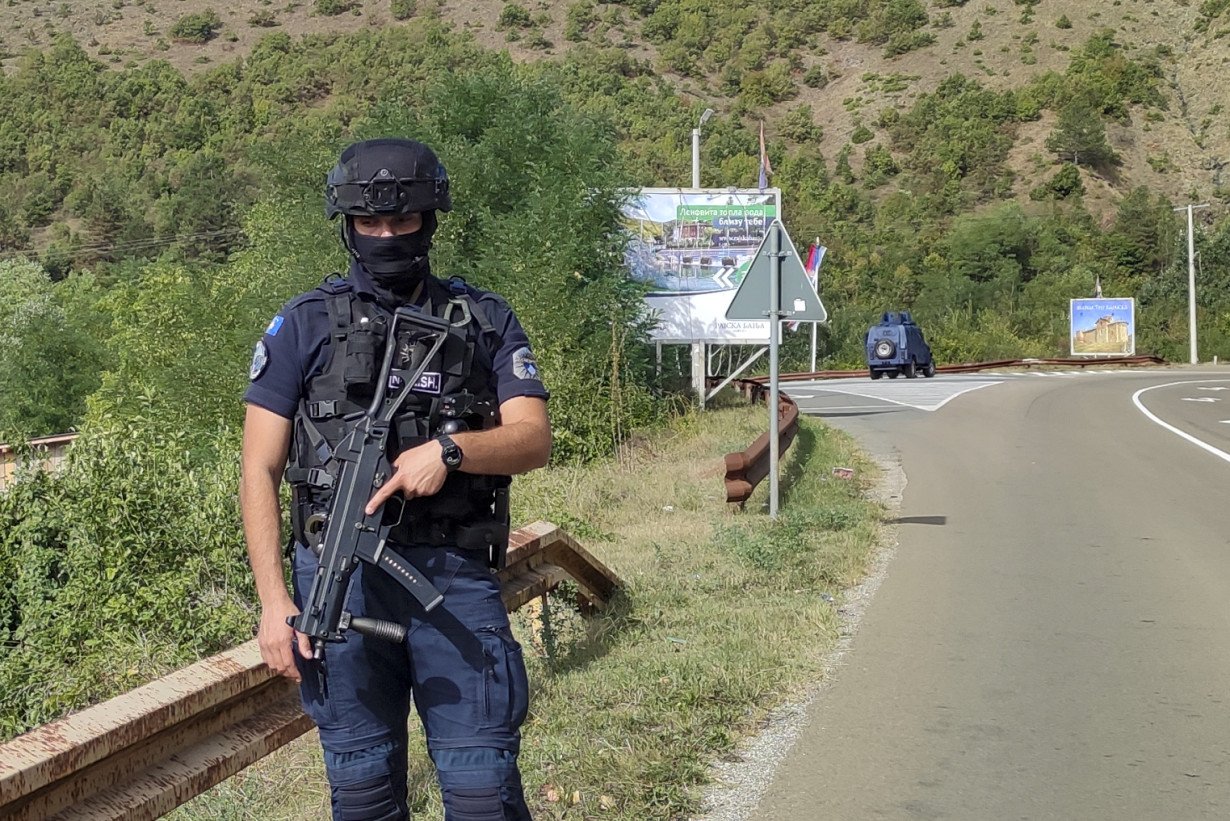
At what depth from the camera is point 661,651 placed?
273 inches

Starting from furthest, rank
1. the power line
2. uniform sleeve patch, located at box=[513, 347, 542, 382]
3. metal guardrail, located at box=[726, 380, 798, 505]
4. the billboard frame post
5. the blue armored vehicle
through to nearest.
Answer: the power line, the blue armored vehicle, the billboard frame post, metal guardrail, located at box=[726, 380, 798, 505], uniform sleeve patch, located at box=[513, 347, 542, 382]

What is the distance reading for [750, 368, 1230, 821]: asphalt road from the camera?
5.09 meters

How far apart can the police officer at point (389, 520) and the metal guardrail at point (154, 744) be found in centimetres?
50

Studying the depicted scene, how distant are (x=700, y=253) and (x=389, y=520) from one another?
22.9 meters

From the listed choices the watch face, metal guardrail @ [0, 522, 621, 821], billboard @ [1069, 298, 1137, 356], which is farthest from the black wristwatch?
billboard @ [1069, 298, 1137, 356]

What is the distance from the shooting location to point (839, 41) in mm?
170250

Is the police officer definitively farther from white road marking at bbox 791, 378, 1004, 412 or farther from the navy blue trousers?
white road marking at bbox 791, 378, 1004, 412

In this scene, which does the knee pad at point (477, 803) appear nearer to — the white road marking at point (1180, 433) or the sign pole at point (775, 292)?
the sign pole at point (775, 292)

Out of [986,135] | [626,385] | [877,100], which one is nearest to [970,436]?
[626,385]

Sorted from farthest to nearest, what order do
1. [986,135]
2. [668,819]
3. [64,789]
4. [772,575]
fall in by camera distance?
[986,135], [772,575], [668,819], [64,789]

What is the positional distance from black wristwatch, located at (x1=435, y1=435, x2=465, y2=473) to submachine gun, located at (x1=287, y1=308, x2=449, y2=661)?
123 millimetres

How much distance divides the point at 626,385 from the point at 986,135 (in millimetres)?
109621

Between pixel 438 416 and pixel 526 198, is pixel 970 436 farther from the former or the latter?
pixel 438 416

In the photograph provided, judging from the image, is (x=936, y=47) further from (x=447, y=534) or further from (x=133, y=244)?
(x=447, y=534)
